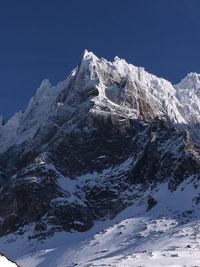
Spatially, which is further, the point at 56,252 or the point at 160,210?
the point at 160,210

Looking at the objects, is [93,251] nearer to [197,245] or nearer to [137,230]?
[137,230]

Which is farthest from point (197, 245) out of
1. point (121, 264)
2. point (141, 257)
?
point (121, 264)

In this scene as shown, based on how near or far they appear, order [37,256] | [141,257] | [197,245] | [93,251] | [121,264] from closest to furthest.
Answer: [121,264] → [141,257] → [197,245] → [93,251] → [37,256]

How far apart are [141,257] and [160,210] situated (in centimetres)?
6792

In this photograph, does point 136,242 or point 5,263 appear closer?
point 5,263

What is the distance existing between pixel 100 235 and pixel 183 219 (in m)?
22.8

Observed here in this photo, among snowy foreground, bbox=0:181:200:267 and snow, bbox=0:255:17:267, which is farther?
snowy foreground, bbox=0:181:200:267

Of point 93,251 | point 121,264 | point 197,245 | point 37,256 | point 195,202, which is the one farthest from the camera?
point 195,202

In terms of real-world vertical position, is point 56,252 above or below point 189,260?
above

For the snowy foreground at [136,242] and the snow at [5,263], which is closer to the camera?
the snow at [5,263]

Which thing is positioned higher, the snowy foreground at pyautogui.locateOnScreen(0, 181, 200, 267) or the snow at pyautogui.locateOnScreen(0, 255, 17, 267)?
the snowy foreground at pyautogui.locateOnScreen(0, 181, 200, 267)

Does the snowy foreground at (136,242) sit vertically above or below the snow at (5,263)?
above

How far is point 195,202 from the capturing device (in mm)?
199750

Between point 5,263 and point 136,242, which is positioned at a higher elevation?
point 136,242
